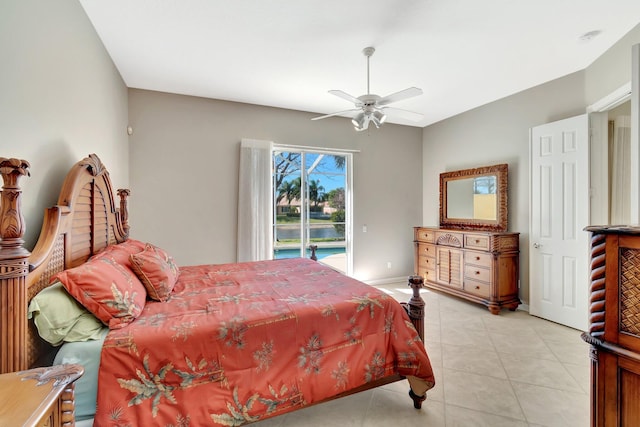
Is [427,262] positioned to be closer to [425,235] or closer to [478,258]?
[425,235]

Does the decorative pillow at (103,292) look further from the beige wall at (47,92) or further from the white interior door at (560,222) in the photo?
the white interior door at (560,222)

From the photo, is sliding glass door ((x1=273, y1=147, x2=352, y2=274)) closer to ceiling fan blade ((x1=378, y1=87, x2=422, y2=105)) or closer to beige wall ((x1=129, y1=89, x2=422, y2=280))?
beige wall ((x1=129, y1=89, x2=422, y2=280))

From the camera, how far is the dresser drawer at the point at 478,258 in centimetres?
368

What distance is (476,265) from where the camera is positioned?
3.83m

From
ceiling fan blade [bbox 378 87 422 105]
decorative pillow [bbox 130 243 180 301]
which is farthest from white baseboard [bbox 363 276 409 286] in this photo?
decorative pillow [bbox 130 243 180 301]

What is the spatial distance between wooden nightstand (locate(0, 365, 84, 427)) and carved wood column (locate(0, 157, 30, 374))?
396 millimetres

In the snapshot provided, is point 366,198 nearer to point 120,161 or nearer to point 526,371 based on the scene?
point 526,371

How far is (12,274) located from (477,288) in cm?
435

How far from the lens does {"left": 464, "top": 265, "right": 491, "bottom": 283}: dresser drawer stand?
12.0 feet

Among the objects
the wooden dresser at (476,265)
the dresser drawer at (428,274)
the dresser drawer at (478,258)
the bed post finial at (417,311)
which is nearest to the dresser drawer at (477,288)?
the wooden dresser at (476,265)

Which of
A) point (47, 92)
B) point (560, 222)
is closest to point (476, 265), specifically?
point (560, 222)

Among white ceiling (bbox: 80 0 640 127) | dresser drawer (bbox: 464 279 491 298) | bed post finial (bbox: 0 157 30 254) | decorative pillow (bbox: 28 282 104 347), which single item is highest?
white ceiling (bbox: 80 0 640 127)

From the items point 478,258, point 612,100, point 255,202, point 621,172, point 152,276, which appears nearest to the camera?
point 152,276

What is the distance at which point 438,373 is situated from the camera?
7.57 feet
